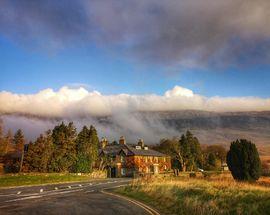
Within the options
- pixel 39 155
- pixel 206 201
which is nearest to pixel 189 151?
pixel 39 155

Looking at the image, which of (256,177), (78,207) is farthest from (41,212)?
(256,177)

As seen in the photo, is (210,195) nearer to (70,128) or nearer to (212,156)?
(70,128)

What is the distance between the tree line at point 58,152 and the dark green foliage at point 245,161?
37531mm

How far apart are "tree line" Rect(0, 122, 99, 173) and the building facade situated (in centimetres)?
996

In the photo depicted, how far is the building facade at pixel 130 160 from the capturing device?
282ft

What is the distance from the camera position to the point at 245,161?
38.4 metres

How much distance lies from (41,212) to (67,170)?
5136cm

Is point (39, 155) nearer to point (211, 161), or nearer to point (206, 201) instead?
point (206, 201)

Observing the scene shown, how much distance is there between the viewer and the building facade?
85.9 metres

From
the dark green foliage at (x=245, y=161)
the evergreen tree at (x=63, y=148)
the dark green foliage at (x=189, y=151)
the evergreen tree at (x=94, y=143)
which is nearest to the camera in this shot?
the dark green foliage at (x=245, y=161)

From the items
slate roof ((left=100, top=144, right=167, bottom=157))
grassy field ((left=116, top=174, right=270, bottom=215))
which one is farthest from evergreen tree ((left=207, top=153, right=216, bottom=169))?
grassy field ((left=116, top=174, right=270, bottom=215))

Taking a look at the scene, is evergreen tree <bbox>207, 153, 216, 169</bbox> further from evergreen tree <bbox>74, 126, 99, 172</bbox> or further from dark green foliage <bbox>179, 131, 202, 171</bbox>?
evergreen tree <bbox>74, 126, 99, 172</bbox>

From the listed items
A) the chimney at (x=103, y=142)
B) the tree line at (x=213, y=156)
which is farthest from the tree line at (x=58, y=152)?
the tree line at (x=213, y=156)

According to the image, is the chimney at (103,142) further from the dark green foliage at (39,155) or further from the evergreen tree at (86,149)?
the dark green foliage at (39,155)
